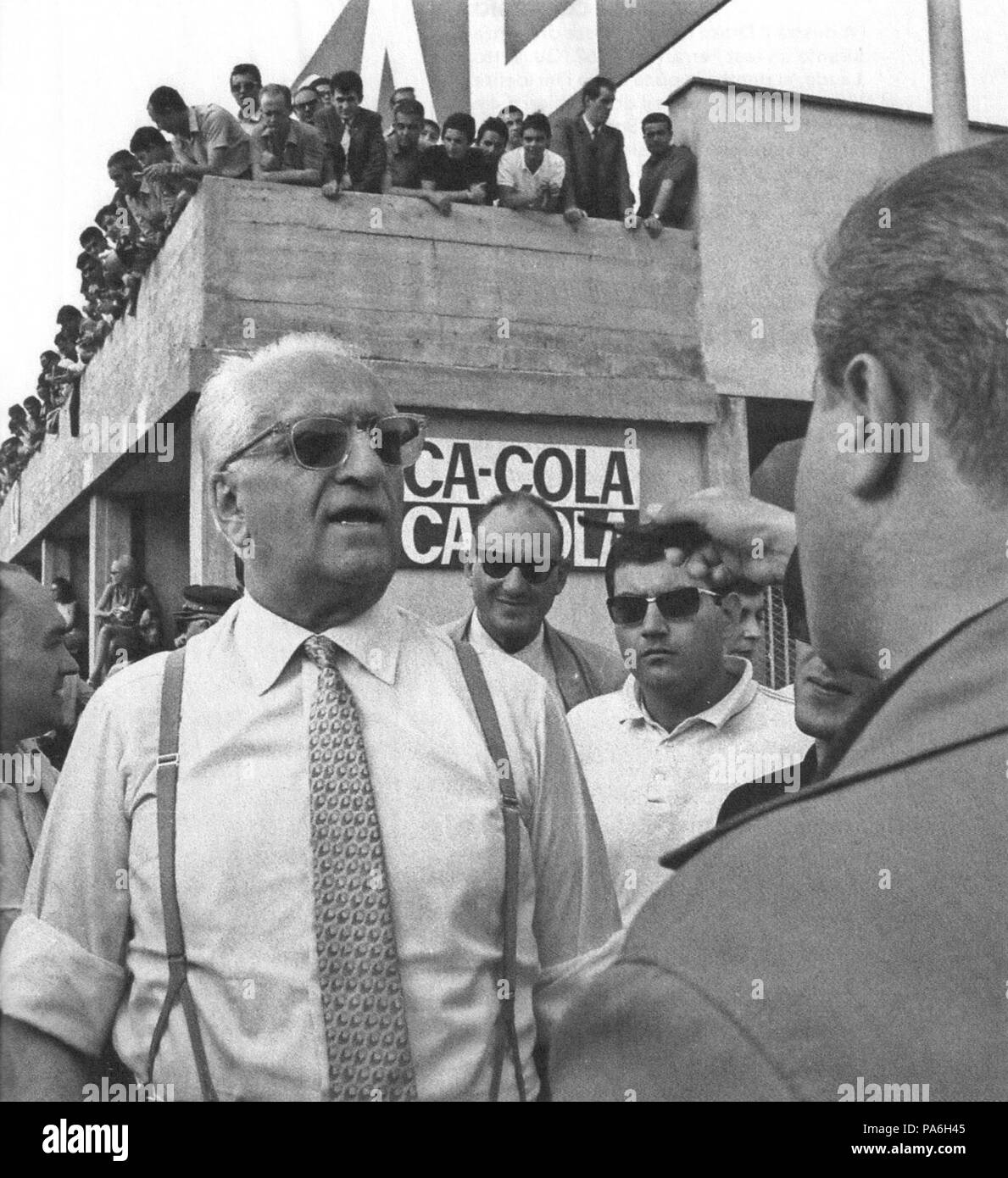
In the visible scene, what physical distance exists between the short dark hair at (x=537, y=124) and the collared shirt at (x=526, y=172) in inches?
16.5

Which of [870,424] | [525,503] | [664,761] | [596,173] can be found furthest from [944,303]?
[596,173]

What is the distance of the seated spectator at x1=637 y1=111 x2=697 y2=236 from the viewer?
1107 centimetres

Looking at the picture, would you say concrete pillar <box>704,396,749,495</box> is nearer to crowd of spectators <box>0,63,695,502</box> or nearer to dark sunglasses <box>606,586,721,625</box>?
crowd of spectators <box>0,63,695,502</box>

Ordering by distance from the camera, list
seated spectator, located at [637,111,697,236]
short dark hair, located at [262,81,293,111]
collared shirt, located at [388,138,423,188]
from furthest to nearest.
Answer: seated spectator, located at [637,111,697,236] < collared shirt, located at [388,138,423,188] < short dark hair, located at [262,81,293,111]

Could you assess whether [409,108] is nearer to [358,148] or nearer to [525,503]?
[358,148]

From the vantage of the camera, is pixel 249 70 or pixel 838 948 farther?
pixel 249 70

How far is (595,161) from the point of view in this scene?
10.7m

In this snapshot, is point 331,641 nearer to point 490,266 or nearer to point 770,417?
point 490,266

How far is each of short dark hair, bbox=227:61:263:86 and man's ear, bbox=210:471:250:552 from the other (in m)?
7.47

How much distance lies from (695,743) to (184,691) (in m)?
1.71

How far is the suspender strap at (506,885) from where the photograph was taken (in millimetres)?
2162

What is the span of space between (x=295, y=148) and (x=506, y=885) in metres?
8.47

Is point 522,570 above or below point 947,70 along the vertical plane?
below

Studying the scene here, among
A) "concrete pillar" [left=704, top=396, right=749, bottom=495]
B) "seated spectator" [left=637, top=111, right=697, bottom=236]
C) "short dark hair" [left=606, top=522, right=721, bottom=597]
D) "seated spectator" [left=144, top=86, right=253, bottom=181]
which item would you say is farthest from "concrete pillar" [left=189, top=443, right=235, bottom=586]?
"short dark hair" [left=606, top=522, right=721, bottom=597]
